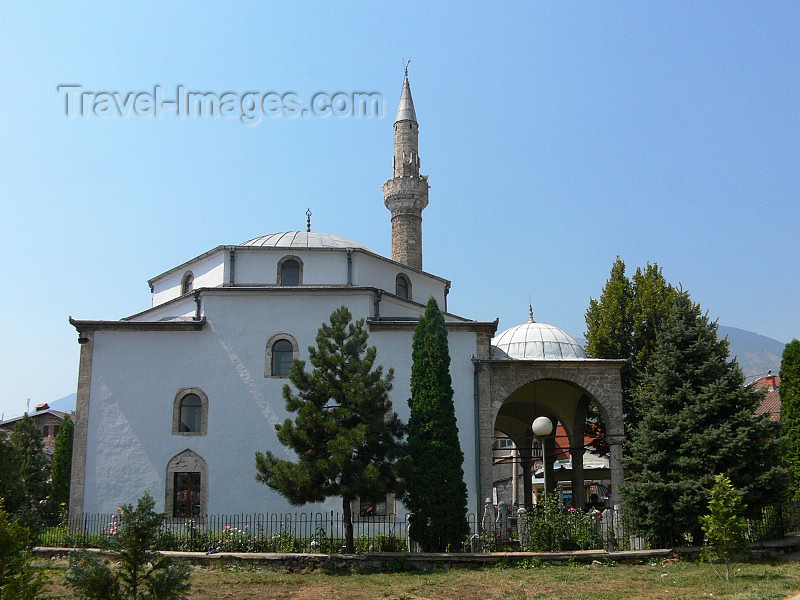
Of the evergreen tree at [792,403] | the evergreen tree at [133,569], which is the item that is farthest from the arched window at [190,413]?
the evergreen tree at [792,403]

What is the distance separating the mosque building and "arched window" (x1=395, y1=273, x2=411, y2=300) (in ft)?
4.45

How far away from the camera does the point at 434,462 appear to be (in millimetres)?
12344

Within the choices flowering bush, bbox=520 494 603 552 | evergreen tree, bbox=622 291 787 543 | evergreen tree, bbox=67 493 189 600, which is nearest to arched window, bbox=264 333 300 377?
flowering bush, bbox=520 494 603 552

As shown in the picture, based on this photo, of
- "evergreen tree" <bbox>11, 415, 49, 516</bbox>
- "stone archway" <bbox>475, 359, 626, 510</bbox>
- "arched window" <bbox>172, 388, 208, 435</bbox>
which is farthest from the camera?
"evergreen tree" <bbox>11, 415, 49, 516</bbox>

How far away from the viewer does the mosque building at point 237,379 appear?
15336 millimetres

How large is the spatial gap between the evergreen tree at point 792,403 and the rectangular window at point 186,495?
1249cm

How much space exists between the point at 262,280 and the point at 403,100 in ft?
41.0

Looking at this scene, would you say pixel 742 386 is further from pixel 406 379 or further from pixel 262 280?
pixel 262 280

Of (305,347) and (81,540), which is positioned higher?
(305,347)

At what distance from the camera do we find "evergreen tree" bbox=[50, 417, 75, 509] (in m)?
22.3

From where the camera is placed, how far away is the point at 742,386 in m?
12.3

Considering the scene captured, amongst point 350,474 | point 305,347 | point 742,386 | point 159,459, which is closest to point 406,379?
point 305,347

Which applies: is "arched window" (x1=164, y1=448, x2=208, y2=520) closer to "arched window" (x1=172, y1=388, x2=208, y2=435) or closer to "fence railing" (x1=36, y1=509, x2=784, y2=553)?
"arched window" (x1=172, y1=388, x2=208, y2=435)

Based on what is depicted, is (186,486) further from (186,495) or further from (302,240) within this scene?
(302,240)
